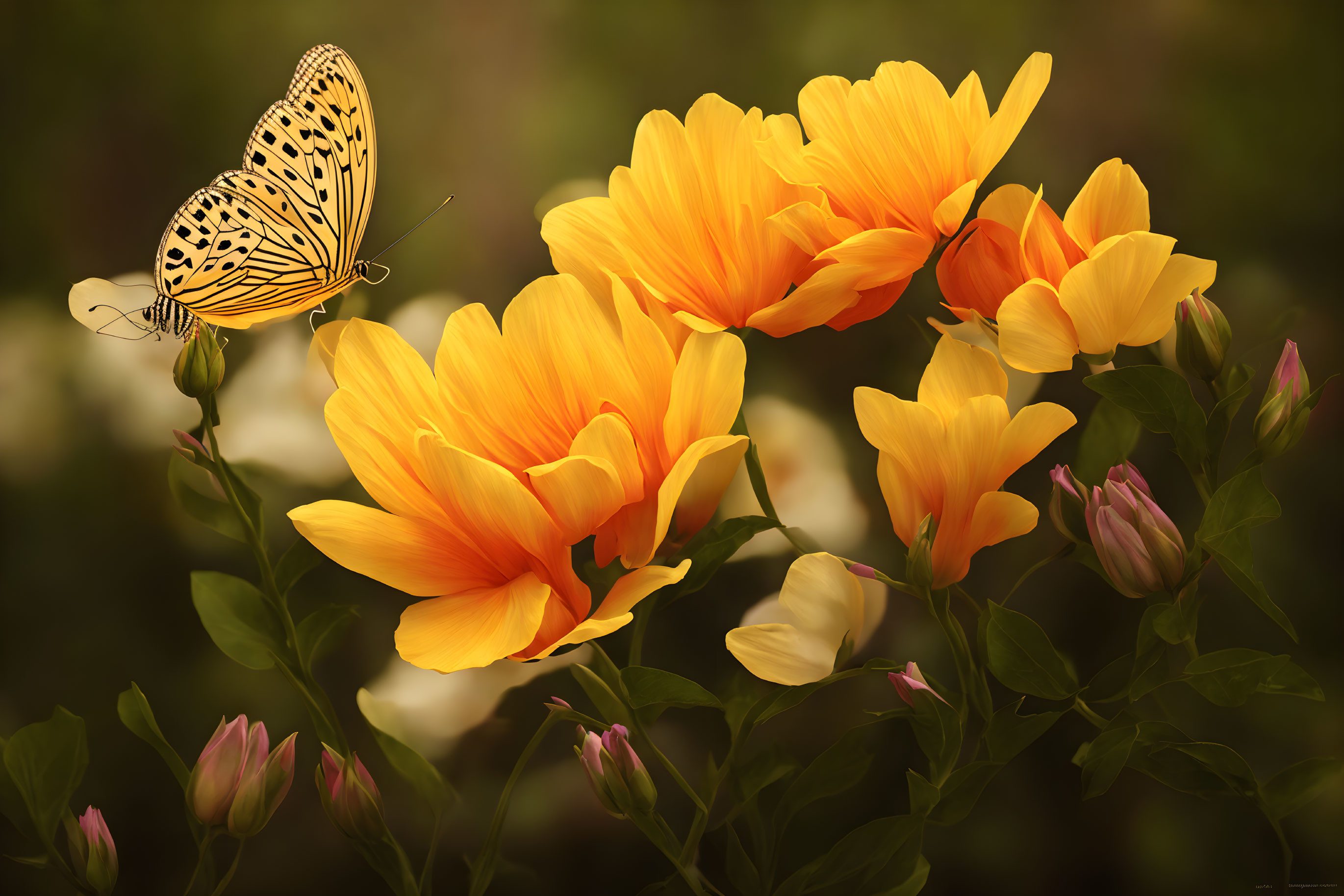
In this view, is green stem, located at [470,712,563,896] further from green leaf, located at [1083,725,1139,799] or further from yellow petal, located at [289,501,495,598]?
green leaf, located at [1083,725,1139,799]

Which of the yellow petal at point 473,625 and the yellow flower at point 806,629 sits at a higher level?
the yellow petal at point 473,625

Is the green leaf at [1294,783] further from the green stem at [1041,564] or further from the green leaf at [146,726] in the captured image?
the green leaf at [146,726]

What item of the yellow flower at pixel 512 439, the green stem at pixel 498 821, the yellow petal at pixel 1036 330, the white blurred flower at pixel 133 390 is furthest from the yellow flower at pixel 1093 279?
the white blurred flower at pixel 133 390

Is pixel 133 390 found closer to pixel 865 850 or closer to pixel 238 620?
pixel 238 620

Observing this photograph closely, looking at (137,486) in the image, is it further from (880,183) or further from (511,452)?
(880,183)

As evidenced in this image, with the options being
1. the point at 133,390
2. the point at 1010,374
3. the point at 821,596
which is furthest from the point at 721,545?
the point at 133,390

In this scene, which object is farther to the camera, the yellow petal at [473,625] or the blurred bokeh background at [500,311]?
the blurred bokeh background at [500,311]
